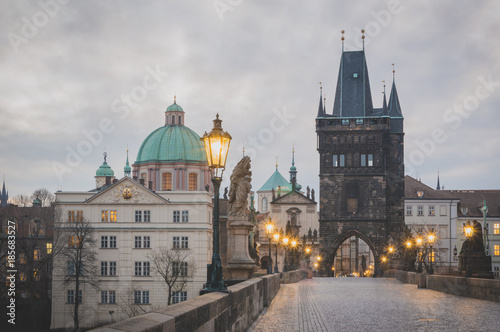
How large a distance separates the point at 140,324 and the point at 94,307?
67797 mm

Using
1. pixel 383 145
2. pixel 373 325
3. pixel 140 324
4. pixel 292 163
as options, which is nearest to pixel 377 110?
pixel 383 145

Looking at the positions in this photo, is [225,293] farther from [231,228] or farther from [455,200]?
[455,200]

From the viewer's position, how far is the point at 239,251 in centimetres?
2262

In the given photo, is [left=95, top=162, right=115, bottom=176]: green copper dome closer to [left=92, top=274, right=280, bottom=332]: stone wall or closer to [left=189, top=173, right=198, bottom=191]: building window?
[left=189, top=173, right=198, bottom=191]: building window

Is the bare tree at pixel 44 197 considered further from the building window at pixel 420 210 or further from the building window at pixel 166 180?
the building window at pixel 420 210

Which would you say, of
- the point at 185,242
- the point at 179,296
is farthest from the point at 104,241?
the point at 179,296

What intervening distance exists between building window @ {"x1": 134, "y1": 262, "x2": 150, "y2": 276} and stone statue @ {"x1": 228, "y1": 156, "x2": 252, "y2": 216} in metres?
52.5

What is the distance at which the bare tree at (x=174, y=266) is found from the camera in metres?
70.4

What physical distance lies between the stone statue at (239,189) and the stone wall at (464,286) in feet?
28.2

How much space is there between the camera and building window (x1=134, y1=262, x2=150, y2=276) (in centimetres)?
7349

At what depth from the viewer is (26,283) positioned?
60.0 meters

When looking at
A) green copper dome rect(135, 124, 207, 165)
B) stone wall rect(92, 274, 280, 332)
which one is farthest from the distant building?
stone wall rect(92, 274, 280, 332)

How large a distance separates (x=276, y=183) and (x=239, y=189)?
14251 centimetres

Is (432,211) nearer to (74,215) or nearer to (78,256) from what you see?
(74,215)
